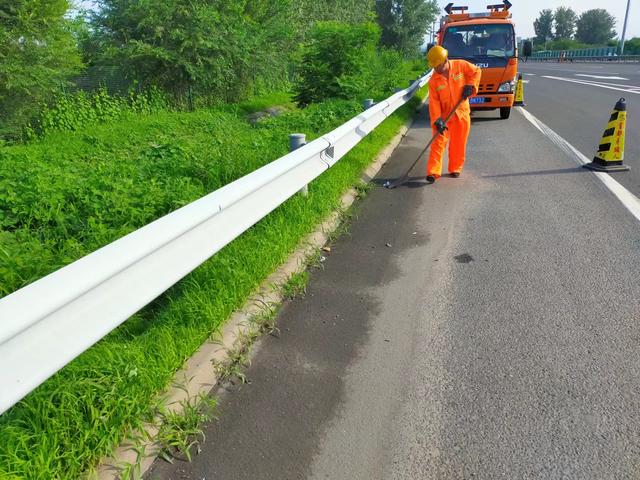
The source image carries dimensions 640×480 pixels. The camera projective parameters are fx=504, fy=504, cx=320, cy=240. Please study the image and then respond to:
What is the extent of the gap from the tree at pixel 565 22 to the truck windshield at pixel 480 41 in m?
133

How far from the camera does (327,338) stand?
2.97 m

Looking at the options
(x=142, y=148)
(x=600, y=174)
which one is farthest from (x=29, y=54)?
(x=600, y=174)

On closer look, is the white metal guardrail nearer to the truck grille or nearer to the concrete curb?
the concrete curb

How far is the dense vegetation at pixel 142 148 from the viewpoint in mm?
2207

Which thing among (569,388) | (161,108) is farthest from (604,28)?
(569,388)

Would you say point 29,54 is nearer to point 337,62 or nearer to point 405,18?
point 337,62

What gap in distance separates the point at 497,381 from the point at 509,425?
321mm

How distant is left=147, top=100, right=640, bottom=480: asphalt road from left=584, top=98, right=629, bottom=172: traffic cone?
2257mm

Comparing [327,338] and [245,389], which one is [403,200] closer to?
[327,338]

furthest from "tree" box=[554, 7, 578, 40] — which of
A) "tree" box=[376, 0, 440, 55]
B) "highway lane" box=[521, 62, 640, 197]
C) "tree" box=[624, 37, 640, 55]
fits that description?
"highway lane" box=[521, 62, 640, 197]

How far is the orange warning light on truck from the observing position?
11664 millimetres

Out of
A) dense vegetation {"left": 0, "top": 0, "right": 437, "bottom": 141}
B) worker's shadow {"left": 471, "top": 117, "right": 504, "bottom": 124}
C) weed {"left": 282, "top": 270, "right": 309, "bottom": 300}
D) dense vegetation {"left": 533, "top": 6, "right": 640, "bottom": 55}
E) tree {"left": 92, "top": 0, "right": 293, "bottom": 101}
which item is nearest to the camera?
weed {"left": 282, "top": 270, "right": 309, "bottom": 300}

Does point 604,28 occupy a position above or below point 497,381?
above

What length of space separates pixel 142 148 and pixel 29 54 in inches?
133
